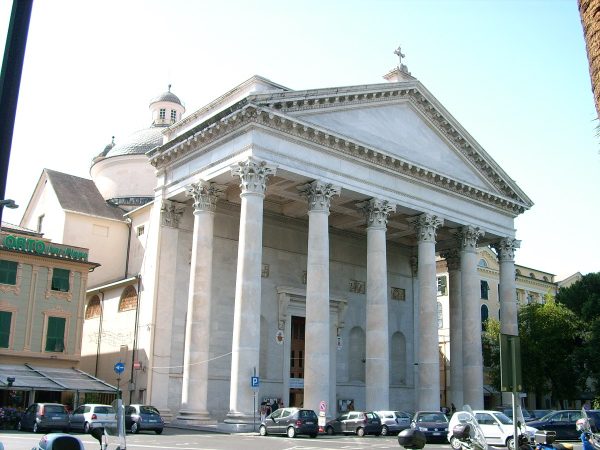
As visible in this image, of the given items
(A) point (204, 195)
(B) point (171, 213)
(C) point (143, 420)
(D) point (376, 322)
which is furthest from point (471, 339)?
(C) point (143, 420)

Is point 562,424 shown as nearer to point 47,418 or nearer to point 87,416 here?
point 87,416

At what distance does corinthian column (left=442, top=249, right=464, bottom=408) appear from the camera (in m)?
43.3

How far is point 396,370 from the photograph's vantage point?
4759cm

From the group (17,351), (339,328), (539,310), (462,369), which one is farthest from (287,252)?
(539,310)

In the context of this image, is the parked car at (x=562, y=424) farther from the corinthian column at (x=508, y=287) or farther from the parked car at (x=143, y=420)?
the parked car at (x=143, y=420)

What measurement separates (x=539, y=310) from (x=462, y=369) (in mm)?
11421

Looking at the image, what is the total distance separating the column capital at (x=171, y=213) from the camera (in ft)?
126

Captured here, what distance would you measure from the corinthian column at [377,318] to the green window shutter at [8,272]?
18161 millimetres

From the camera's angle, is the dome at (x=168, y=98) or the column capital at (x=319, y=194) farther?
the dome at (x=168, y=98)

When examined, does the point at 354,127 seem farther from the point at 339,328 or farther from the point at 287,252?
the point at 339,328

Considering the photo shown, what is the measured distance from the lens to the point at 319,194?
34.8 metres

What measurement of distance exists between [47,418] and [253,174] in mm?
13468

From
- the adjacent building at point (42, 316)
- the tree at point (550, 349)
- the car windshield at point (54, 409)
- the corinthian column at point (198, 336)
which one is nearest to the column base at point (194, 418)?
the corinthian column at point (198, 336)

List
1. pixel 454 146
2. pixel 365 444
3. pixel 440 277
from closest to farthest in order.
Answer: pixel 365 444 → pixel 454 146 → pixel 440 277
